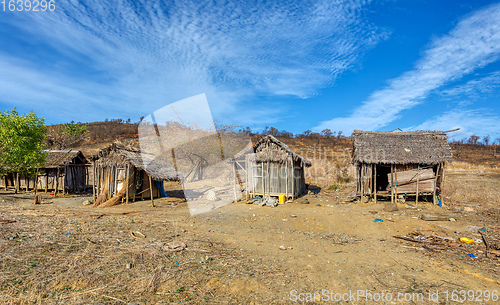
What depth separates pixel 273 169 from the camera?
15438mm

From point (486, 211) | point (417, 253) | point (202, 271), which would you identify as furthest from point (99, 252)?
point (486, 211)

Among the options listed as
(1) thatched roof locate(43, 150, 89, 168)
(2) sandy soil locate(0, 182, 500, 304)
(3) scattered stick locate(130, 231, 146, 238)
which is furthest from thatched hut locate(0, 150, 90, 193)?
(3) scattered stick locate(130, 231, 146, 238)

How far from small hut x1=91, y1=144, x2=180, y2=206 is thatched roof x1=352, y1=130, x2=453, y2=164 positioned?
11.2 meters

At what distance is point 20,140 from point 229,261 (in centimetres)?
1647

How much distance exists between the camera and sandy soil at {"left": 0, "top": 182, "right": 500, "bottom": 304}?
4762 millimetres

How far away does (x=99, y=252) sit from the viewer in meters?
6.42

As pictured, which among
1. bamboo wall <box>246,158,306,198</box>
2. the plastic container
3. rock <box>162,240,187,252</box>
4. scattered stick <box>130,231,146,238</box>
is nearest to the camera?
rock <box>162,240,187,252</box>

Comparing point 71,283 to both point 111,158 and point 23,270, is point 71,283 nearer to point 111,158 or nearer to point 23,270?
point 23,270

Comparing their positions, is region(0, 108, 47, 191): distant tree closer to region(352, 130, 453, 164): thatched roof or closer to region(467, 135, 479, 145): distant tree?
region(352, 130, 453, 164): thatched roof

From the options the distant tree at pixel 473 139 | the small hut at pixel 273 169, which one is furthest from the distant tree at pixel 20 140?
the distant tree at pixel 473 139

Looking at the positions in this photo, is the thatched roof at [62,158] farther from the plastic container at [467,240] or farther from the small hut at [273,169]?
the plastic container at [467,240]

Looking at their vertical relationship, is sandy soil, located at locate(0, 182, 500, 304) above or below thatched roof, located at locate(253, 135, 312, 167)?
below

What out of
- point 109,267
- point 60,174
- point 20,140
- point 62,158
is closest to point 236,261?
point 109,267

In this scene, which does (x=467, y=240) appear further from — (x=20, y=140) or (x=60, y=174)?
(x=60, y=174)
